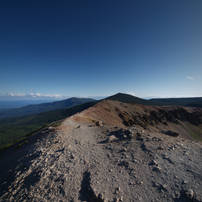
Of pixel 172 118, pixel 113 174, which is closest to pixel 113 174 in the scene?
pixel 113 174

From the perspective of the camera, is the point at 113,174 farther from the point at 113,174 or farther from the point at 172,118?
the point at 172,118

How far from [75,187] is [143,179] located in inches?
231

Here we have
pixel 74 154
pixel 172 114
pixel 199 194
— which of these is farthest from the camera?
pixel 172 114

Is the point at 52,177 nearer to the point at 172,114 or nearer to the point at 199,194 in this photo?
the point at 199,194

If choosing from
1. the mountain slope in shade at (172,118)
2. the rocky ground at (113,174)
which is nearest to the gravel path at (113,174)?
the rocky ground at (113,174)

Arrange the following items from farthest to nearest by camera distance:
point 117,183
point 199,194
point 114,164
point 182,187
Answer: point 114,164 < point 117,183 < point 182,187 < point 199,194

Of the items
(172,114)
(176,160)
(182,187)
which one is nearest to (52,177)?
(182,187)

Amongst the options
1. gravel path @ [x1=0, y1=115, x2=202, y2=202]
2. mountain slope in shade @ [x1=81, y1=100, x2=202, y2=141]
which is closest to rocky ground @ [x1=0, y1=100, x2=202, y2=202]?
gravel path @ [x1=0, y1=115, x2=202, y2=202]

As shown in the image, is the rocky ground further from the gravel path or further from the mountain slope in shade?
the mountain slope in shade

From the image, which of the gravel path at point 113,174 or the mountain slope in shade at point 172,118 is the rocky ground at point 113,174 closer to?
the gravel path at point 113,174

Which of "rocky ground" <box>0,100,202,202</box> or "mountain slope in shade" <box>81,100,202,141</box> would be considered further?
"mountain slope in shade" <box>81,100,202,141</box>

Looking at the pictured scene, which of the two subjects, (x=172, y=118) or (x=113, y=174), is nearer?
(x=113, y=174)

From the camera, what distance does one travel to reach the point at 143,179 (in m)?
8.12

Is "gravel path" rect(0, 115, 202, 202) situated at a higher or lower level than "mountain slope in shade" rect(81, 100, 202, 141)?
higher
